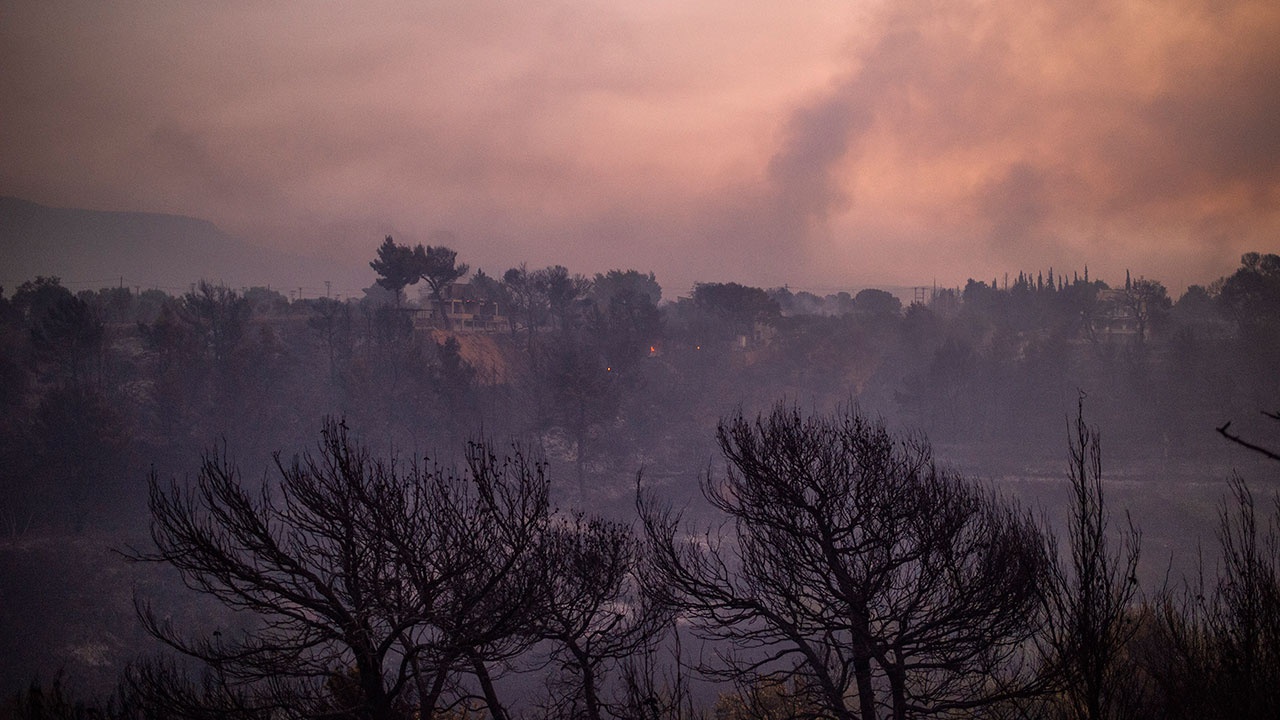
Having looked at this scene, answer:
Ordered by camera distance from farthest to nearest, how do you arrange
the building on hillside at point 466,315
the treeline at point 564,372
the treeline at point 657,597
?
the building on hillside at point 466,315
the treeline at point 564,372
the treeline at point 657,597

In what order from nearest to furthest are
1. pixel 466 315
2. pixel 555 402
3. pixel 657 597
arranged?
pixel 657 597, pixel 555 402, pixel 466 315

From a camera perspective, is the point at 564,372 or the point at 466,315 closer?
the point at 564,372

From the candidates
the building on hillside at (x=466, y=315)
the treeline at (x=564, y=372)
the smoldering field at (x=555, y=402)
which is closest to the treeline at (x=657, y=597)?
the smoldering field at (x=555, y=402)

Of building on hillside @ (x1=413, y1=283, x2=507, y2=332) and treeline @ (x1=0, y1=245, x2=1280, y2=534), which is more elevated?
building on hillside @ (x1=413, y1=283, x2=507, y2=332)

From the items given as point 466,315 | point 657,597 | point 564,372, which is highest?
point 466,315

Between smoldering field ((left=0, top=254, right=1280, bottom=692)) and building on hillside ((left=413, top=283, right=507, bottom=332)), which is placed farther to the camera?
building on hillside ((left=413, top=283, right=507, bottom=332))

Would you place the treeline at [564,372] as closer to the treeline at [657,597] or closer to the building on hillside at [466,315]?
the building on hillside at [466,315]

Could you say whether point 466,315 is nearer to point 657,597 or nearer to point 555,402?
point 555,402

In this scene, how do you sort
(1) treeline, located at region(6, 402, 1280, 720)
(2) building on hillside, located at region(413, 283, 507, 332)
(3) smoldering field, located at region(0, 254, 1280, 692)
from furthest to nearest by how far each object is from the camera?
(2) building on hillside, located at region(413, 283, 507, 332)
(3) smoldering field, located at region(0, 254, 1280, 692)
(1) treeline, located at region(6, 402, 1280, 720)

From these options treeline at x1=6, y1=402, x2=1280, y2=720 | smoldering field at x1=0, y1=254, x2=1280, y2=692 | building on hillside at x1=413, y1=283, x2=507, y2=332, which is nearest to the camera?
treeline at x1=6, y1=402, x2=1280, y2=720

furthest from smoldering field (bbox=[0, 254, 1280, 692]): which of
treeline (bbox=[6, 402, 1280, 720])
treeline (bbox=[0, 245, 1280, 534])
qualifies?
treeline (bbox=[6, 402, 1280, 720])

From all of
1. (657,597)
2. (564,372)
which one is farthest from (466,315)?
(657,597)

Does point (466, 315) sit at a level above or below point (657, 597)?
above

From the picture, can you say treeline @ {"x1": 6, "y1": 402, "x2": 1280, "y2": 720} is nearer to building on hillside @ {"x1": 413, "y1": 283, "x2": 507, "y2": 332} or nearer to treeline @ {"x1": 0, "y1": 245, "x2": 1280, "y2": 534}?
treeline @ {"x1": 0, "y1": 245, "x2": 1280, "y2": 534}
